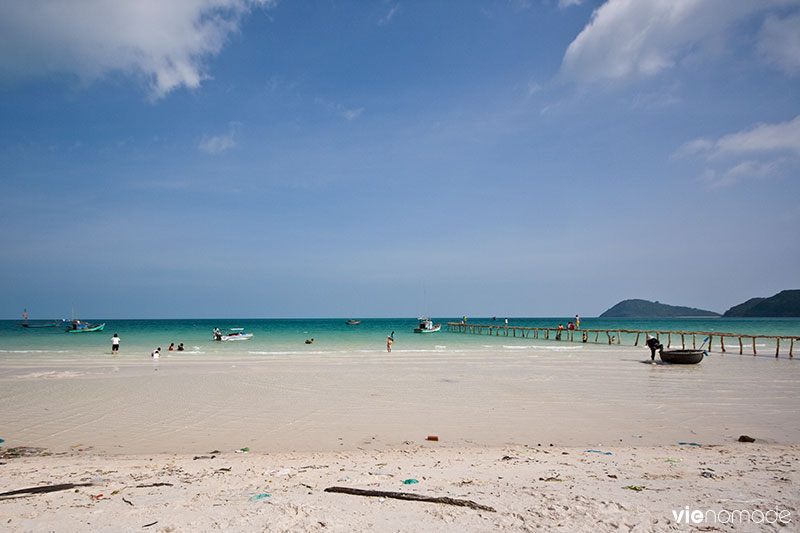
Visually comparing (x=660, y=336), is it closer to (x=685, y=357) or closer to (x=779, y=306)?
(x=685, y=357)

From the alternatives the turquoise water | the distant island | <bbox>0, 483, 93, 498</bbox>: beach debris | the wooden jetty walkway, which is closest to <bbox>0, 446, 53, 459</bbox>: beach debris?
<bbox>0, 483, 93, 498</bbox>: beach debris

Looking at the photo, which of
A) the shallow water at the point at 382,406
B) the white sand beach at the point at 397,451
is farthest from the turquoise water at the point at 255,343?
the white sand beach at the point at 397,451

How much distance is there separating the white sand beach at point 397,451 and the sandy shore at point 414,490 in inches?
1.3

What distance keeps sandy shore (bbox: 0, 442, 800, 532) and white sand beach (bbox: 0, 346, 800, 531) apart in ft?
0.11

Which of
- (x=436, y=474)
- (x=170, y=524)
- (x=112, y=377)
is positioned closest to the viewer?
(x=170, y=524)

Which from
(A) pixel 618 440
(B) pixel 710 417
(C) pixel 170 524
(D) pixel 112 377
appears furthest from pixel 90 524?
(D) pixel 112 377

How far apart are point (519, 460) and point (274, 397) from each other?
9.14m

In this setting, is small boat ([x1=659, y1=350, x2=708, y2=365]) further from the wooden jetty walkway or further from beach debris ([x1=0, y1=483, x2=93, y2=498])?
beach debris ([x1=0, y1=483, x2=93, y2=498])

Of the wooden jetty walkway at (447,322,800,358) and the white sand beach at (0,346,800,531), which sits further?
the wooden jetty walkway at (447,322,800,358)

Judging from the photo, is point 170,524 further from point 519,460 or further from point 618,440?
point 618,440

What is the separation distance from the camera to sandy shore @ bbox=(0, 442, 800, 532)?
15.7 feet

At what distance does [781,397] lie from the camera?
575 inches

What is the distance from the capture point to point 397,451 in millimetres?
8594

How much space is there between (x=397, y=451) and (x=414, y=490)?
2.87 metres
